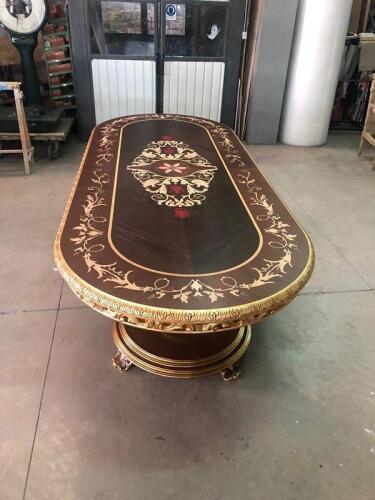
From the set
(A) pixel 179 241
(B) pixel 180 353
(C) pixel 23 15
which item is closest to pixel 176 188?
(A) pixel 179 241

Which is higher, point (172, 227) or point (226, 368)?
point (172, 227)

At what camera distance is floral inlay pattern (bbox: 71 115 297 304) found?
4.55 feet

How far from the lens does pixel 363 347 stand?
204cm

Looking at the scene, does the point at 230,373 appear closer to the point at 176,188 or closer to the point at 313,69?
the point at 176,188

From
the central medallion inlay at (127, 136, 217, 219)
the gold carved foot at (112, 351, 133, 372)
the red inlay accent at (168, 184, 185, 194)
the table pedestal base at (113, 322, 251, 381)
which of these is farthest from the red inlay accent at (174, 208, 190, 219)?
the gold carved foot at (112, 351, 133, 372)

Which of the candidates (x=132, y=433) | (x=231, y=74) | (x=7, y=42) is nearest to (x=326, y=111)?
(x=231, y=74)

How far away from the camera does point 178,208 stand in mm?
1919

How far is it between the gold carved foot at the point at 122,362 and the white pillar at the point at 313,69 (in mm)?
3807

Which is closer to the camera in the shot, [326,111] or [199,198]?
[199,198]

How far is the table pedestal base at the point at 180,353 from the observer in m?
1.81

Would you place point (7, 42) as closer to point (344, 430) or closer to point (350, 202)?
point (350, 202)

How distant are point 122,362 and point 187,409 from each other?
0.37 metres

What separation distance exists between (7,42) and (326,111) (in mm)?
3641

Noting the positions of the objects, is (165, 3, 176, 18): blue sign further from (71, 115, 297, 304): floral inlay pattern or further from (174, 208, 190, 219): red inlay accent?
(174, 208, 190, 219): red inlay accent
